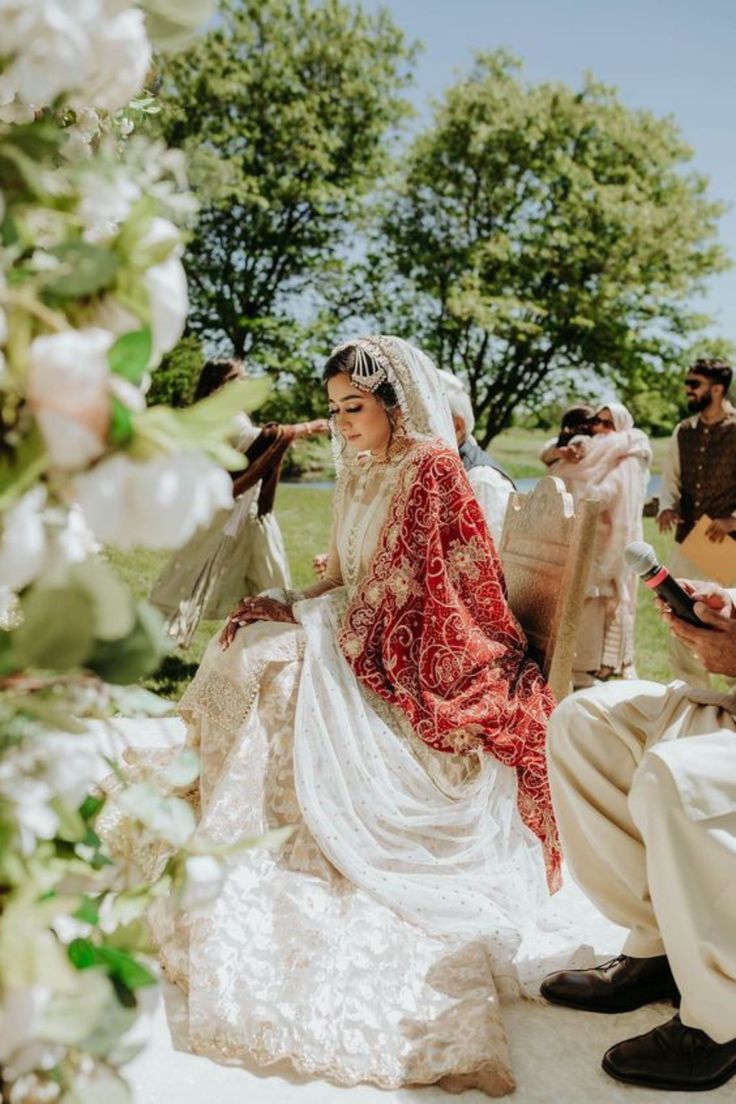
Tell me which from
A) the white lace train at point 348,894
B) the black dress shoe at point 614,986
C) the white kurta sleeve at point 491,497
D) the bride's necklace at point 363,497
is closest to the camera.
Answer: the white lace train at point 348,894

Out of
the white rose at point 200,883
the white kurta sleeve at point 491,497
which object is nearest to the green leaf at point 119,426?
the white rose at point 200,883

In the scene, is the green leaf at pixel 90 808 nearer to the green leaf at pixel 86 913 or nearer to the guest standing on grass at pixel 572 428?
the green leaf at pixel 86 913

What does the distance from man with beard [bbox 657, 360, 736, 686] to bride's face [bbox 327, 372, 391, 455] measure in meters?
3.32

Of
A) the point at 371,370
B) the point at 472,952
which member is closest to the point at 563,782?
the point at 472,952

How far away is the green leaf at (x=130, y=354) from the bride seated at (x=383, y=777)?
1.81 metres

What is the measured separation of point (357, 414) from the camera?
304cm

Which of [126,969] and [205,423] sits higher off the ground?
[205,423]

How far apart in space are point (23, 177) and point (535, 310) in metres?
17.6

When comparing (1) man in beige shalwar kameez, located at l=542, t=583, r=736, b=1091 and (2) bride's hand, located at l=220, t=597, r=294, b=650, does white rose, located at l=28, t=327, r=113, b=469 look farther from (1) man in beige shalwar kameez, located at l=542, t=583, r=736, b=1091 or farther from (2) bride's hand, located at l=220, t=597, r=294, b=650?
(2) bride's hand, located at l=220, t=597, r=294, b=650

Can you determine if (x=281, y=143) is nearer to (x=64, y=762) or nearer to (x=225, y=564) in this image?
(x=225, y=564)

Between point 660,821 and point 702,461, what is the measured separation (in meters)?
4.41

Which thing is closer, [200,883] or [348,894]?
[200,883]

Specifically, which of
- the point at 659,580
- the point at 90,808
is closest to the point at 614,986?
the point at 659,580

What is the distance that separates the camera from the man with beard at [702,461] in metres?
5.96
